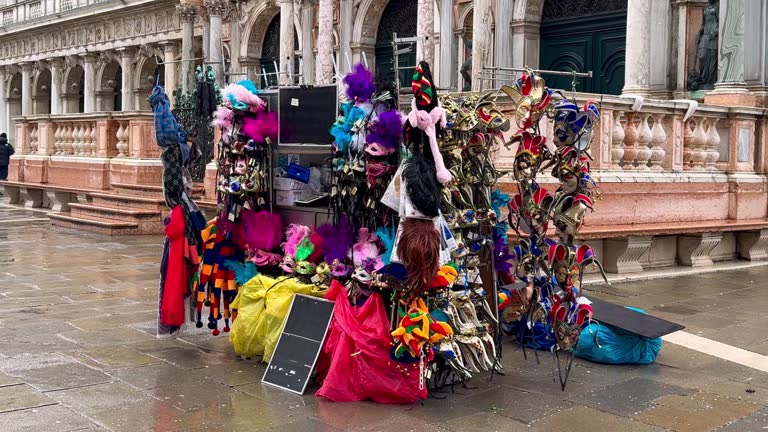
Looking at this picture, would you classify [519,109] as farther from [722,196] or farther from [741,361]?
[722,196]

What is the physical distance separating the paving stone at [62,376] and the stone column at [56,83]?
37299 millimetres

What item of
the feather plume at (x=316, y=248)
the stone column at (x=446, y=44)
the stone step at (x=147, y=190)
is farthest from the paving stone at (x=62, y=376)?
the stone column at (x=446, y=44)

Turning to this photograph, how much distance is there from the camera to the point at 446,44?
20.4 m

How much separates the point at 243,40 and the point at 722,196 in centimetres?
2049

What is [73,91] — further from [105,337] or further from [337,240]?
[337,240]

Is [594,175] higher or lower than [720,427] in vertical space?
higher

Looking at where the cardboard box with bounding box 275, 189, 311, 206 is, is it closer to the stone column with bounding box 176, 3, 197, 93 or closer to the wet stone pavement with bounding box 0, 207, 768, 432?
the wet stone pavement with bounding box 0, 207, 768, 432

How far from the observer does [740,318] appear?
791 centimetres

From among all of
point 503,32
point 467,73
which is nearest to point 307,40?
point 467,73

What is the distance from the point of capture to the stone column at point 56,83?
40.8 m

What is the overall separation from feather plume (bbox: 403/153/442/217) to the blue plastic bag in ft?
5.53

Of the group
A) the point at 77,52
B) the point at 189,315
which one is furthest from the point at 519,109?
the point at 77,52

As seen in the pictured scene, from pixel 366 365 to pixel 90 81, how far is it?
3543cm

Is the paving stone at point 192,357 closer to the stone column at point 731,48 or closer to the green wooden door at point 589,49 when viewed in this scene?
the stone column at point 731,48
